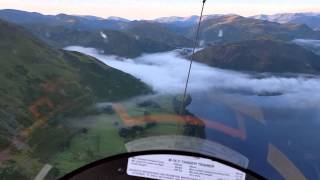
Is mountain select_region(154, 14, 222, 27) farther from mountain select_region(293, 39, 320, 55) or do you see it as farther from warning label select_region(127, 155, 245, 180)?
warning label select_region(127, 155, 245, 180)

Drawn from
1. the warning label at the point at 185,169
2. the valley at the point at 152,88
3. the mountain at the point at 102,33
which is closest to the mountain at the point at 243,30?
the valley at the point at 152,88

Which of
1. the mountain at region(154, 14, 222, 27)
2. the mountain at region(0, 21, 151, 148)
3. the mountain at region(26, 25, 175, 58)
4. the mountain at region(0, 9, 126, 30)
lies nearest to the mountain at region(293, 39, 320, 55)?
the mountain at region(154, 14, 222, 27)

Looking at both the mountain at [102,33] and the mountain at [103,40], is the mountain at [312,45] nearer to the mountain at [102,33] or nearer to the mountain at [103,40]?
the mountain at [102,33]

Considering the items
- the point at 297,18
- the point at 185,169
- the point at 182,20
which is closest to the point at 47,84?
the point at 182,20

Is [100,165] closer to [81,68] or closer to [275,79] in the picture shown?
[81,68]

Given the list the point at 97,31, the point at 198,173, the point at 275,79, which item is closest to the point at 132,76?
the point at 97,31

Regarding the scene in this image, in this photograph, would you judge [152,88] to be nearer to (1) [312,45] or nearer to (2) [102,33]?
(2) [102,33]
